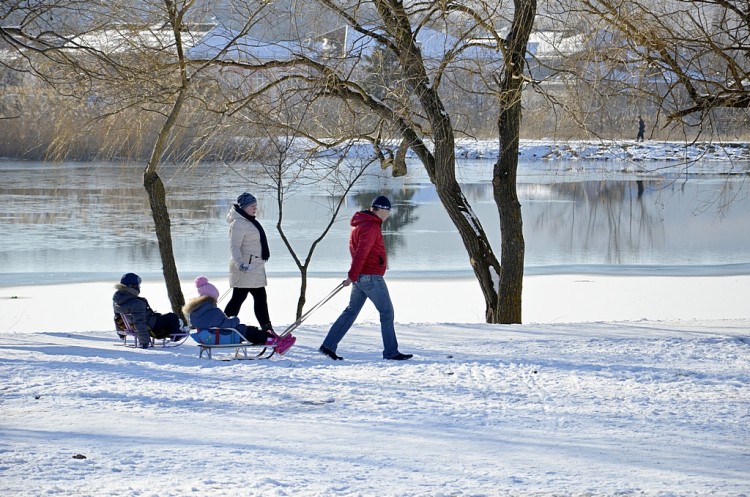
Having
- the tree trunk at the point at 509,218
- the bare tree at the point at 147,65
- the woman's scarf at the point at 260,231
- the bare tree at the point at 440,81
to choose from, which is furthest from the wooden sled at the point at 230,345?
the tree trunk at the point at 509,218

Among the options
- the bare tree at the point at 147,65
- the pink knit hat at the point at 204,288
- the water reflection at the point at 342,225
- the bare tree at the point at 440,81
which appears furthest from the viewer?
the water reflection at the point at 342,225

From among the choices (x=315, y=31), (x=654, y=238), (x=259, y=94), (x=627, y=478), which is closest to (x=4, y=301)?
(x=259, y=94)

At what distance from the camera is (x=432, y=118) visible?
11445mm

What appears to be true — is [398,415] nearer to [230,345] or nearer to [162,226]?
[230,345]

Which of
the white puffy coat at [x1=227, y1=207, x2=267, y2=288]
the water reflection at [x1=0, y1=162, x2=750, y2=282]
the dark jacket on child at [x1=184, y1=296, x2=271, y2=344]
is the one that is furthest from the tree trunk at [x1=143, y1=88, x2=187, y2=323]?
the dark jacket on child at [x1=184, y1=296, x2=271, y2=344]

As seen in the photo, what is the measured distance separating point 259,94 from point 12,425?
258 inches

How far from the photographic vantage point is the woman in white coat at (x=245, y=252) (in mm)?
8336

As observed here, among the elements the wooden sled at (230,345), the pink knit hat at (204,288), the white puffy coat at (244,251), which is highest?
the white puffy coat at (244,251)

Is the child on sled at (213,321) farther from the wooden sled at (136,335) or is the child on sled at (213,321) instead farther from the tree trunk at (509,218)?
the tree trunk at (509,218)

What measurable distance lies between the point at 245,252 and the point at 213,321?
111 centimetres

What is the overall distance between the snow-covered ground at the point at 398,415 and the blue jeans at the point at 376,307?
→ 0.16 meters

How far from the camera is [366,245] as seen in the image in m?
7.13

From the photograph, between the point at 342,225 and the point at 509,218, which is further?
the point at 342,225

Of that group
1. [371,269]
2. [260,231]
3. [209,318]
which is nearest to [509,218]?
[260,231]
